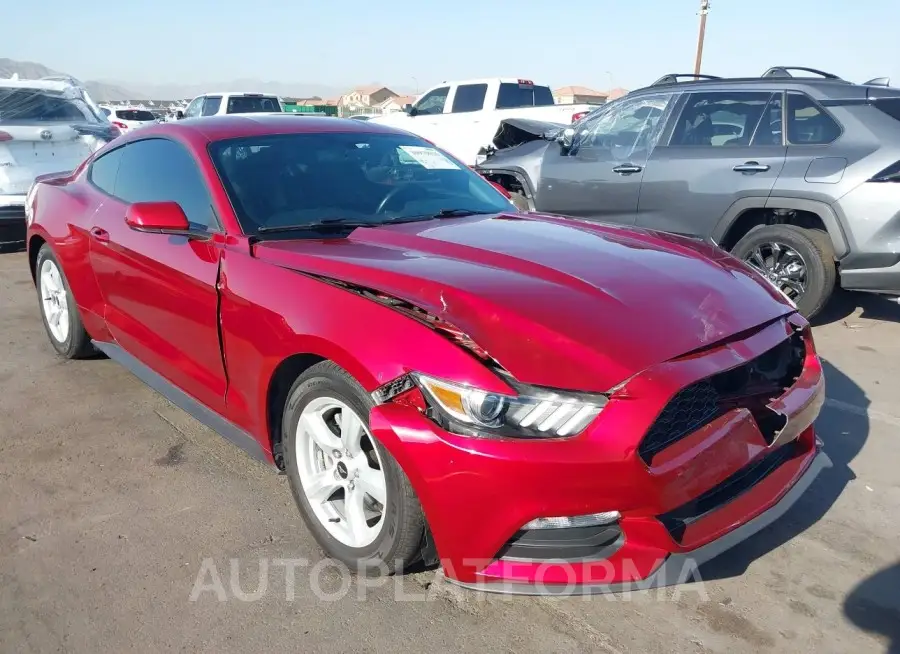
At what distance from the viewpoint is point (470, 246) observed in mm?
2939

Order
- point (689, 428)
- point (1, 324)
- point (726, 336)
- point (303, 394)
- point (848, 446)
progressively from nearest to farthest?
1. point (689, 428)
2. point (726, 336)
3. point (303, 394)
4. point (848, 446)
5. point (1, 324)

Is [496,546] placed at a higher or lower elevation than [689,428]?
lower

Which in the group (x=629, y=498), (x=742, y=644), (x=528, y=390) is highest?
(x=528, y=390)

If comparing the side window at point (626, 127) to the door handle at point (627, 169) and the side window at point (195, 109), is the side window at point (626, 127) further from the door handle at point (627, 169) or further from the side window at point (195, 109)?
the side window at point (195, 109)

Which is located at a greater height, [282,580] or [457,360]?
[457,360]

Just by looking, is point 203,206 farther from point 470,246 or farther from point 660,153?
point 660,153

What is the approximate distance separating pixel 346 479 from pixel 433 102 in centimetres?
1316

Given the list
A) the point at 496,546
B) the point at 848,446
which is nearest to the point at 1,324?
the point at 496,546

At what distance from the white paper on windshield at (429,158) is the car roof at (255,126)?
0.19 metres

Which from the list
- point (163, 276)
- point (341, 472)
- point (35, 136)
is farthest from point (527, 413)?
point (35, 136)

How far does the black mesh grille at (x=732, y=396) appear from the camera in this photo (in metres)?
2.16

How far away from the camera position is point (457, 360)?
2.14 meters

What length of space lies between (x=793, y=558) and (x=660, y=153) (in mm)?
4024

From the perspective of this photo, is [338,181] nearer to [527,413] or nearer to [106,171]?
[106,171]
